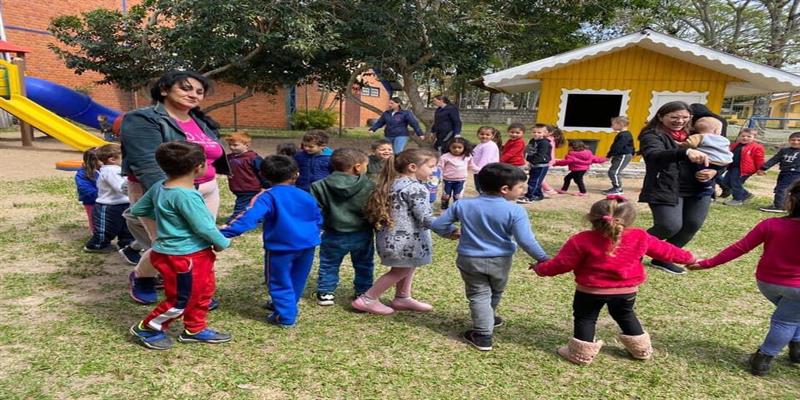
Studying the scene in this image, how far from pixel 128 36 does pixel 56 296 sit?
1251cm

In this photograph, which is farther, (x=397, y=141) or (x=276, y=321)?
(x=397, y=141)

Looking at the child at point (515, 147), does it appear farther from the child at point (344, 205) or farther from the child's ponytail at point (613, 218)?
the child's ponytail at point (613, 218)

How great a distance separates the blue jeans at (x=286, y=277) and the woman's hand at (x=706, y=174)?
315cm

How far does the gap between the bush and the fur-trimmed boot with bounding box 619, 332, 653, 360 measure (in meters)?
21.0

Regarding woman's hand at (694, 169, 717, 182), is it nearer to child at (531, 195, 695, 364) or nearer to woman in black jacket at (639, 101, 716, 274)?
woman in black jacket at (639, 101, 716, 274)

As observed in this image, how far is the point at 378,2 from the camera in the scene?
12.1 m

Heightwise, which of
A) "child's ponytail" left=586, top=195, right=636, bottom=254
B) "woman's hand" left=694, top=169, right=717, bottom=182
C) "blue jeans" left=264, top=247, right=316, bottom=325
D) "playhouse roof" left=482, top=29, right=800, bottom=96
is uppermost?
"playhouse roof" left=482, top=29, right=800, bottom=96

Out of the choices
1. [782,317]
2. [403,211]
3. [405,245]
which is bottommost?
[782,317]

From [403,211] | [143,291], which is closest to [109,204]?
[143,291]

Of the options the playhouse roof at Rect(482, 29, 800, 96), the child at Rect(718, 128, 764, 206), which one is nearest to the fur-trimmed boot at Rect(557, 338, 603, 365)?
the child at Rect(718, 128, 764, 206)

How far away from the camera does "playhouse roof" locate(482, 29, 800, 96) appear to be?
961 centimetres

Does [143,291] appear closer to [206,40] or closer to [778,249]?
[778,249]

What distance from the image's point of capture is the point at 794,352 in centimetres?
287

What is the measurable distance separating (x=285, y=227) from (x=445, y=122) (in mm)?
7079
